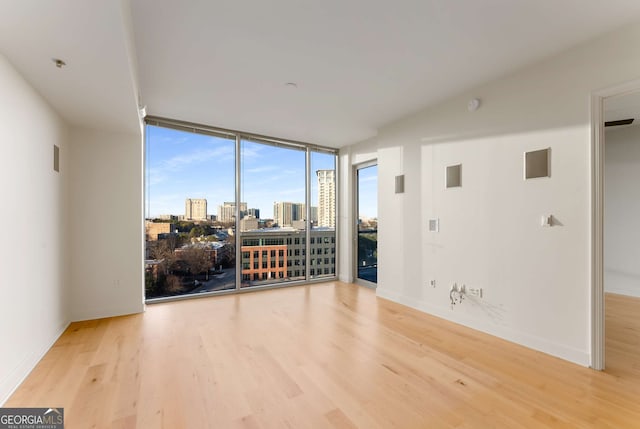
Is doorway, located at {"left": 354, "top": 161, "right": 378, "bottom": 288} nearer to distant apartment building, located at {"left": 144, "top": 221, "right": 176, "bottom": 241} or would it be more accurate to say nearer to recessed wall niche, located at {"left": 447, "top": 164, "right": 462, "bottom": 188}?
recessed wall niche, located at {"left": 447, "top": 164, "right": 462, "bottom": 188}

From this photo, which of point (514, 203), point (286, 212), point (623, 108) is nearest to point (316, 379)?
point (514, 203)

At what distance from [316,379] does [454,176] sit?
2.84 meters

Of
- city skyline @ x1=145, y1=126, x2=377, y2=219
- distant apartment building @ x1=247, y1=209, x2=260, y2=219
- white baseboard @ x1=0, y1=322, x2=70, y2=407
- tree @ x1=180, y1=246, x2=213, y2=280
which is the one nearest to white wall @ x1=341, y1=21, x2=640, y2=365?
city skyline @ x1=145, y1=126, x2=377, y2=219

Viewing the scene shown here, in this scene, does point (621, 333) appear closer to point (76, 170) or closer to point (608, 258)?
point (608, 258)

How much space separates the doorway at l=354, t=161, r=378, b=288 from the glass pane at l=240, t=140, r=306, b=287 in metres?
1.15

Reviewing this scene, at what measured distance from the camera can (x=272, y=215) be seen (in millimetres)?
5312

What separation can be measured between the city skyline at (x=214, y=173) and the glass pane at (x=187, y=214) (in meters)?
0.01

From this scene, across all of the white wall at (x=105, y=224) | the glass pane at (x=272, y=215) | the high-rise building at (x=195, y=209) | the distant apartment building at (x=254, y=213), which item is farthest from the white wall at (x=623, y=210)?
the white wall at (x=105, y=224)

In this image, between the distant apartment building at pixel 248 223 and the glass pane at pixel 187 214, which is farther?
the distant apartment building at pixel 248 223

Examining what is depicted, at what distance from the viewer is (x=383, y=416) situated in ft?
5.94

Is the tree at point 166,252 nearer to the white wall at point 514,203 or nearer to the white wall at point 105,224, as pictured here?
the white wall at point 105,224

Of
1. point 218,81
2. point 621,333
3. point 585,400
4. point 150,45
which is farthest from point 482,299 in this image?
point 150,45

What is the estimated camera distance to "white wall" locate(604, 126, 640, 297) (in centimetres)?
455

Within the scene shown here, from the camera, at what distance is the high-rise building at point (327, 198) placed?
19.6ft
